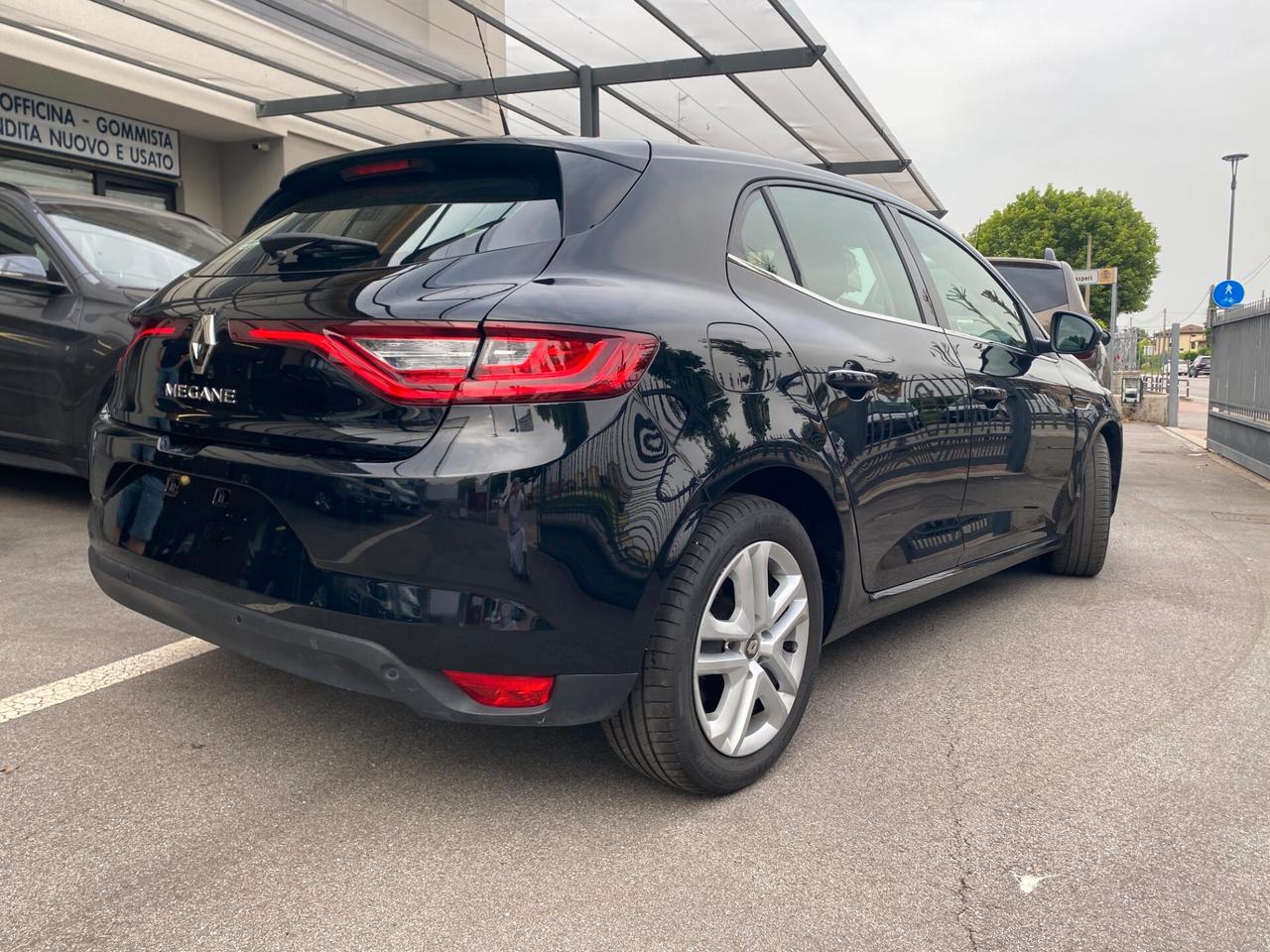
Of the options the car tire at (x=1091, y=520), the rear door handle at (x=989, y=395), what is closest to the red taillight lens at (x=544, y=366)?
the rear door handle at (x=989, y=395)

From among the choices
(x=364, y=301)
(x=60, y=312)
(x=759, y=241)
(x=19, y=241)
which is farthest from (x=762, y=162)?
(x=19, y=241)

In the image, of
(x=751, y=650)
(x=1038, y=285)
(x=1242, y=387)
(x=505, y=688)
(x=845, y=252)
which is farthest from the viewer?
(x=1242, y=387)

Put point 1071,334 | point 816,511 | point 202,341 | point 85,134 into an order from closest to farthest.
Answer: point 202,341 < point 816,511 < point 1071,334 < point 85,134

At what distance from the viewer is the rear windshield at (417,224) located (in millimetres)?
2408

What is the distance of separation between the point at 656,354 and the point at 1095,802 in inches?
61.9

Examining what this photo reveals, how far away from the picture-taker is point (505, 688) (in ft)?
7.26

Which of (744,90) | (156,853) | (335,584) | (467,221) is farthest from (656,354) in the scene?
(744,90)

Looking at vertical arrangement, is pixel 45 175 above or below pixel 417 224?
above

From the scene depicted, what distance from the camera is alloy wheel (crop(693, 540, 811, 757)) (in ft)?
8.25

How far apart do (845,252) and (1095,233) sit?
5716 cm

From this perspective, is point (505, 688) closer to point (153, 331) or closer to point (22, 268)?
point (153, 331)

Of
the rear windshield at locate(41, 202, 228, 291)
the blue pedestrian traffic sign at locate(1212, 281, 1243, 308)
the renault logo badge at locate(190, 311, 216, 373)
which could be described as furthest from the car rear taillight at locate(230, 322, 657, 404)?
the blue pedestrian traffic sign at locate(1212, 281, 1243, 308)

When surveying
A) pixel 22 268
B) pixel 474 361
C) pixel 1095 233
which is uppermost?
pixel 1095 233

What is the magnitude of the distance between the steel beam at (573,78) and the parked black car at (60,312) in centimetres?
327
